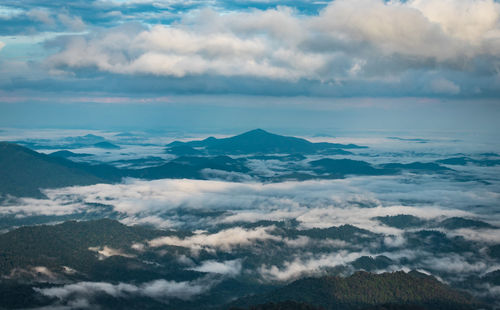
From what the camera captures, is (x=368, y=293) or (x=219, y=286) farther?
(x=219, y=286)

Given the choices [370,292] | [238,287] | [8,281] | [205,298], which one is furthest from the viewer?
[238,287]

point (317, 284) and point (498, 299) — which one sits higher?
point (317, 284)

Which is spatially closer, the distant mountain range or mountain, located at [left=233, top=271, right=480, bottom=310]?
mountain, located at [left=233, top=271, right=480, bottom=310]

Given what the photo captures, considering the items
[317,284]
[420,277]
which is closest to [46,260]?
[317,284]

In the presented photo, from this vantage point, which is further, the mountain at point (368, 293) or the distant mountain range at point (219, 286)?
the distant mountain range at point (219, 286)

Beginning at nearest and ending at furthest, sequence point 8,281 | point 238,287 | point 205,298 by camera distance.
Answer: point 8,281 < point 205,298 < point 238,287

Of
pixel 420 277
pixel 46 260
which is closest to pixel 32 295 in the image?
pixel 46 260

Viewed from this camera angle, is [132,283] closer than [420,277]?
No

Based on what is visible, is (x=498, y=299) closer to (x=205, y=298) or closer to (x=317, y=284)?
(x=317, y=284)
